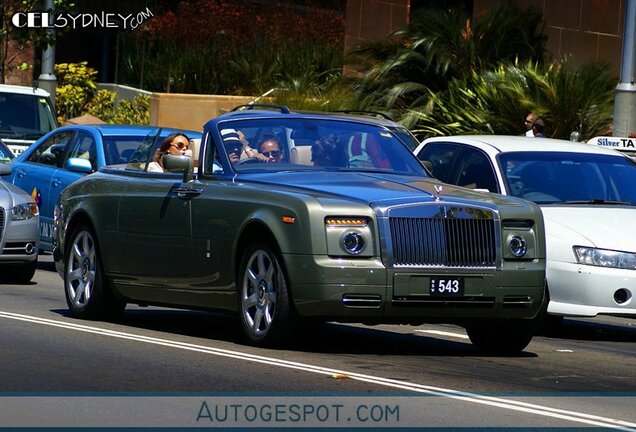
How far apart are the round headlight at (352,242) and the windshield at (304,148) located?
1361 millimetres

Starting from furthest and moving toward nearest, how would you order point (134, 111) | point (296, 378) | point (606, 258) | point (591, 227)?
1. point (134, 111)
2. point (591, 227)
3. point (606, 258)
4. point (296, 378)

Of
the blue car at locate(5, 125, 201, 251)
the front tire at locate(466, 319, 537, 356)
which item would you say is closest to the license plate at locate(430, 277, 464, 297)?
the front tire at locate(466, 319, 537, 356)

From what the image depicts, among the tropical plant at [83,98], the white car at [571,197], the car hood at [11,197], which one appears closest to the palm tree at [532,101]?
the white car at [571,197]

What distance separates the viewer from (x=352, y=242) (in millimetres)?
10070

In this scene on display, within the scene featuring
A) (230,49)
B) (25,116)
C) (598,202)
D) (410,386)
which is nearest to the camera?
(410,386)

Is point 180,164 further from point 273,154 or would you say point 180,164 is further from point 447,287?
point 447,287

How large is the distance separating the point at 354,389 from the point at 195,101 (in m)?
26.2

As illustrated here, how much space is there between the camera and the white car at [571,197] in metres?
12.5

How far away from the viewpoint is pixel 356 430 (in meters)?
7.60

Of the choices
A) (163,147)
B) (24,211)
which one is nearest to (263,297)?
(163,147)

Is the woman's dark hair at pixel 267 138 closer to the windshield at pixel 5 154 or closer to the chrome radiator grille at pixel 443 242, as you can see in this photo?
the chrome radiator grille at pixel 443 242

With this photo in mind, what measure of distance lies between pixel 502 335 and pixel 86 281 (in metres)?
3.52

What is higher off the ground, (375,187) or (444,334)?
(375,187)

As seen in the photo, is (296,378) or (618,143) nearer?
(296,378)
